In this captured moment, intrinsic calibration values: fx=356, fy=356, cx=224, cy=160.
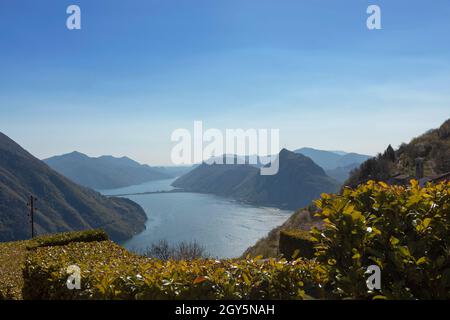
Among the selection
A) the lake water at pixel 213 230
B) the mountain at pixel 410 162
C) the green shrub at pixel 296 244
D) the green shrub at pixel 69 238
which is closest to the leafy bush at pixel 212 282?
the green shrub at pixel 296 244

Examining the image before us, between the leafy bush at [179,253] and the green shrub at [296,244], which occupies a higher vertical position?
the green shrub at [296,244]

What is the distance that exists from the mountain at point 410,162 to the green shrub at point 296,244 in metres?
26.3

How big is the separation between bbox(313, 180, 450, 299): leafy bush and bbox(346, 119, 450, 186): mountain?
121 feet

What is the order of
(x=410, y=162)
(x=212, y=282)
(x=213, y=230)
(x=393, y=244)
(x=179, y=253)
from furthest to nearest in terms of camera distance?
1. (x=213, y=230)
2. (x=410, y=162)
3. (x=179, y=253)
4. (x=212, y=282)
5. (x=393, y=244)

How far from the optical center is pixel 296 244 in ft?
51.3

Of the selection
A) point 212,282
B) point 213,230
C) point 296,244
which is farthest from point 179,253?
point 213,230

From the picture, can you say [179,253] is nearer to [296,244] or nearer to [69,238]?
[69,238]

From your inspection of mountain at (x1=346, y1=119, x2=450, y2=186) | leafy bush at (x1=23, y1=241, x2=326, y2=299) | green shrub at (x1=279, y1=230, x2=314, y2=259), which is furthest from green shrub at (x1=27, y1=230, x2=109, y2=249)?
mountain at (x1=346, y1=119, x2=450, y2=186)

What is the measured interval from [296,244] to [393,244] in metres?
11.8

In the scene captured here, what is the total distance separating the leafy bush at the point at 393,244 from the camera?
4074 mm

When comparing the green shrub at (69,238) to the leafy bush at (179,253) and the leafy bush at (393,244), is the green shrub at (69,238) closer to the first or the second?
the leafy bush at (393,244)
